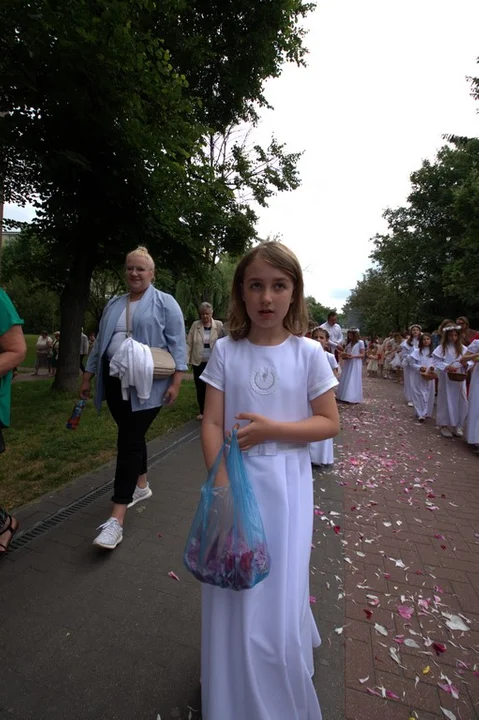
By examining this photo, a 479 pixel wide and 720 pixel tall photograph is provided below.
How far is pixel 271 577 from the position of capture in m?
1.41

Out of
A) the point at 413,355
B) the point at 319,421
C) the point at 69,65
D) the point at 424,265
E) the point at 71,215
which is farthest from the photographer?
the point at 424,265

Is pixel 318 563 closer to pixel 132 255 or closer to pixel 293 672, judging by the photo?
pixel 293 672

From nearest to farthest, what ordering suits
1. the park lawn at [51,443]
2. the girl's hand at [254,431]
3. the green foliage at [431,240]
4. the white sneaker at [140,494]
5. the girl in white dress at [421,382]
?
the girl's hand at [254,431]
the white sneaker at [140,494]
the park lawn at [51,443]
the girl in white dress at [421,382]
the green foliage at [431,240]

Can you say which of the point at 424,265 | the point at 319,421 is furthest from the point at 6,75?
the point at 424,265

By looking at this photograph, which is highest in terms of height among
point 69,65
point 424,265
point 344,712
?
point 424,265

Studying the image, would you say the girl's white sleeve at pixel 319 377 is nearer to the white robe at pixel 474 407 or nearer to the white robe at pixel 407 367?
the white robe at pixel 474 407

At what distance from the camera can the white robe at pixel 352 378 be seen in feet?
35.7

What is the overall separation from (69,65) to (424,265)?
79.5ft

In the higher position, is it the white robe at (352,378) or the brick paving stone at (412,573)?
the white robe at (352,378)

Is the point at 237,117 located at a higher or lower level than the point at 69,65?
higher

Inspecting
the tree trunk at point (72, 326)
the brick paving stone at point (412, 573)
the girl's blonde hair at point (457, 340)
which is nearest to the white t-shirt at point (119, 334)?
the brick paving stone at point (412, 573)

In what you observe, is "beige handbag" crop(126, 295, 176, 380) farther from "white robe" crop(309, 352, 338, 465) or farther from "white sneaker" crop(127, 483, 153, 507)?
"white robe" crop(309, 352, 338, 465)

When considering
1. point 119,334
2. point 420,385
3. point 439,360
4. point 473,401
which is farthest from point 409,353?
point 119,334

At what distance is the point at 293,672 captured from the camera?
1.39 m
